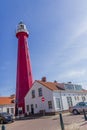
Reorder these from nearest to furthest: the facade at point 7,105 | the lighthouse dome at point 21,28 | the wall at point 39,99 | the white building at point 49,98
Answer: the white building at point 49,98 < the wall at point 39,99 < the lighthouse dome at point 21,28 < the facade at point 7,105

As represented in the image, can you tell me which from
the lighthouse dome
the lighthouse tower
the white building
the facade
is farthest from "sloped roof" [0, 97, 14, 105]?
the lighthouse dome

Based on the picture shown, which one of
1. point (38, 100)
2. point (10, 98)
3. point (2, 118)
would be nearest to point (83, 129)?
point (2, 118)

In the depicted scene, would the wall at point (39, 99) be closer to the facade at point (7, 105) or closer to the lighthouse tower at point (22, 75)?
the lighthouse tower at point (22, 75)

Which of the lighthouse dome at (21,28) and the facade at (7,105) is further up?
the lighthouse dome at (21,28)

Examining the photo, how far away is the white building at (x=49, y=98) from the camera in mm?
33156

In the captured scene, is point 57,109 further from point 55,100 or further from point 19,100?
point 19,100

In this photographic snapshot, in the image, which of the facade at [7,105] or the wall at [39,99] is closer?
the wall at [39,99]

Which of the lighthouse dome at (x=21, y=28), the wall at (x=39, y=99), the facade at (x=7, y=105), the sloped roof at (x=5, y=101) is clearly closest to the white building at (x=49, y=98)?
the wall at (x=39, y=99)

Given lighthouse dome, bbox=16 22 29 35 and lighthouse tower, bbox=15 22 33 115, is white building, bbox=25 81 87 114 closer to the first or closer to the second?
lighthouse tower, bbox=15 22 33 115

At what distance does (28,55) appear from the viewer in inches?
1574

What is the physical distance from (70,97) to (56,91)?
5.04 metres

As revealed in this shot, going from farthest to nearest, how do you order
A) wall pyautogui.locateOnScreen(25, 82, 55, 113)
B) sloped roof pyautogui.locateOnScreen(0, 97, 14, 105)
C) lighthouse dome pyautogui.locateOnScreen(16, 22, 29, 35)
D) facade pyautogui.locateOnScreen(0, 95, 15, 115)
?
sloped roof pyautogui.locateOnScreen(0, 97, 14, 105) < facade pyautogui.locateOnScreen(0, 95, 15, 115) < lighthouse dome pyautogui.locateOnScreen(16, 22, 29, 35) < wall pyautogui.locateOnScreen(25, 82, 55, 113)

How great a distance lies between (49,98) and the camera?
3334 centimetres

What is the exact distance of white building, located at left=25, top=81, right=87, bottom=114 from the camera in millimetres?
33156
